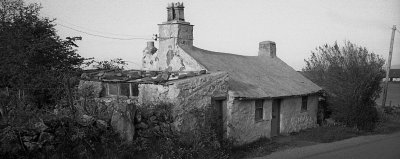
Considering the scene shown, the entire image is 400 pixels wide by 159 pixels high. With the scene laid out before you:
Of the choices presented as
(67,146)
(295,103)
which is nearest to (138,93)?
(67,146)

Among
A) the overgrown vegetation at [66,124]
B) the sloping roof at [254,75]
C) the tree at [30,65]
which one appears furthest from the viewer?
the sloping roof at [254,75]

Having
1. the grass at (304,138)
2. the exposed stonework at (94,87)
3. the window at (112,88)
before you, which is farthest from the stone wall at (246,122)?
the exposed stonework at (94,87)

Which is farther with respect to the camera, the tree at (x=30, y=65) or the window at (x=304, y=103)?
the window at (x=304, y=103)

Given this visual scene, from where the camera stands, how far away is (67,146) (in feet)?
31.9

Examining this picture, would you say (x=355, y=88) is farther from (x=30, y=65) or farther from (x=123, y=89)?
(x=30, y=65)

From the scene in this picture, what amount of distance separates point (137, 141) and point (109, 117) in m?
1.14

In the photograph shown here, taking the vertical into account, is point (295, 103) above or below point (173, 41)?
below

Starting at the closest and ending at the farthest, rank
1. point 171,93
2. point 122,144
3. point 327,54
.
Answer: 1. point 122,144
2. point 171,93
3. point 327,54

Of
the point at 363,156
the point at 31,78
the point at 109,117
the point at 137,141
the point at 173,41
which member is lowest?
the point at 363,156

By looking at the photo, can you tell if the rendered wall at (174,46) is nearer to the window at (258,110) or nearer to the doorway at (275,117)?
the window at (258,110)

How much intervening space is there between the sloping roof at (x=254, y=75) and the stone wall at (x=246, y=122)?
45 cm

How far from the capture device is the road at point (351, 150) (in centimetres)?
1382

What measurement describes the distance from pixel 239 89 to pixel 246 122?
1.46 metres

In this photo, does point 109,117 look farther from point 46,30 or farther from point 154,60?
point 46,30
